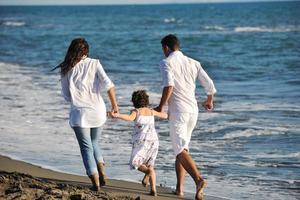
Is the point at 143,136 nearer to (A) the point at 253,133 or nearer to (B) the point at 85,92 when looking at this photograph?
(B) the point at 85,92

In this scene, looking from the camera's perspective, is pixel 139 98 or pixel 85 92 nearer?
pixel 85 92

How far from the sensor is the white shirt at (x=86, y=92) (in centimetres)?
729

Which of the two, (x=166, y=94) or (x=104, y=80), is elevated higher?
(x=104, y=80)

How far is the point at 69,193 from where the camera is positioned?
6.58 meters

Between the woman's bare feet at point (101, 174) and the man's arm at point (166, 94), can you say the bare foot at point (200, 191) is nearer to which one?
the man's arm at point (166, 94)

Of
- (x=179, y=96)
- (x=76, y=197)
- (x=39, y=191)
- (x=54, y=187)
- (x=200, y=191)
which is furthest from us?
(x=179, y=96)

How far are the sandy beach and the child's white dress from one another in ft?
1.09

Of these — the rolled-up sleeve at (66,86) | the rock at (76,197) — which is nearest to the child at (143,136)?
the rolled-up sleeve at (66,86)

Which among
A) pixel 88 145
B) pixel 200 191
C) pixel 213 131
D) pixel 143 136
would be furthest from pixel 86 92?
pixel 213 131

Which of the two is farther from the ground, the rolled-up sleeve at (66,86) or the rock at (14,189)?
the rolled-up sleeve at (66,86)

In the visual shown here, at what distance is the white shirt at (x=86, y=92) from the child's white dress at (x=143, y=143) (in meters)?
0.42

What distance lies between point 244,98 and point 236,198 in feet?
27.4

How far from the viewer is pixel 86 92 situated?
7.31 metres

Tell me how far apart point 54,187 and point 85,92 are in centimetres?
102
